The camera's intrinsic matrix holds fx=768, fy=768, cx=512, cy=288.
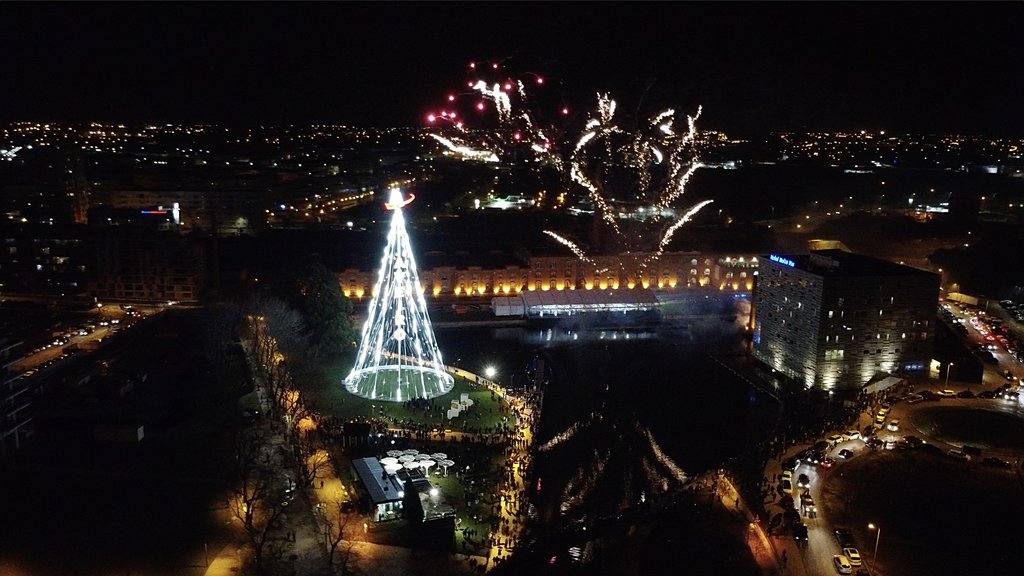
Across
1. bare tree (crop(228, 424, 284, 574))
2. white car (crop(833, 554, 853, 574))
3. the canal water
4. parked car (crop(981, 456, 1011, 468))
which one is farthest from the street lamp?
bare tree (crop(228, 424, 284, 574))

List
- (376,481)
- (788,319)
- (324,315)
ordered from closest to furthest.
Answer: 1. (376,481)
2. (788,319)
3. (324,315)

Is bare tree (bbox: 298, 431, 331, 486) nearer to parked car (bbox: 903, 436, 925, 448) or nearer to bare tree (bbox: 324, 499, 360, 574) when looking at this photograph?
bare tree (bbox: 324, 499, 360, 574)

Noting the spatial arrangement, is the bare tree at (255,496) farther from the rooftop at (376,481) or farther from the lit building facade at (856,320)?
the lit building facade at (856,320)

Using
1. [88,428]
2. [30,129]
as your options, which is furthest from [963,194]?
[30,129]

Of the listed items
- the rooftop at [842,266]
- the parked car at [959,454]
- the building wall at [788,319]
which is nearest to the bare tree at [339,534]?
the parked car at [959,454]

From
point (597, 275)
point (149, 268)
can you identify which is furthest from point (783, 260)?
point (149, 268)

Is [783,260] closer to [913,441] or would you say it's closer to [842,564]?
[913,441]
